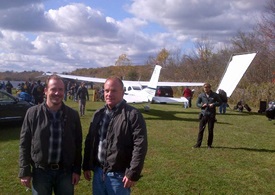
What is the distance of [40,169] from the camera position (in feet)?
9.16

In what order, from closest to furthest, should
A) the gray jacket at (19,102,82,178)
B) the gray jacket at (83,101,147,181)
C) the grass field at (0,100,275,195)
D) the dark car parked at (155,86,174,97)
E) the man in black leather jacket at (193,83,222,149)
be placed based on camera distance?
the gray jacket at (83,101,147,181)
the gray jacket at (19,102,82,178)
the grass field at (0,100,275,195)
the man in black leather jacket at (193,83,222,149)
the dark car parked at (155,86,174,97)

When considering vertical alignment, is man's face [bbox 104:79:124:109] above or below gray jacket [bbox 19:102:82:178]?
above

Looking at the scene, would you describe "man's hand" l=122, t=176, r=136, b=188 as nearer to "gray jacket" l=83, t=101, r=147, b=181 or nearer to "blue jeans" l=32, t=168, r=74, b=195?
"gray jacket" l=83, t=101, r=147, b=181

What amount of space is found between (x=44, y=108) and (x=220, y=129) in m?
10.3

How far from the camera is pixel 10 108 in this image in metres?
10.5

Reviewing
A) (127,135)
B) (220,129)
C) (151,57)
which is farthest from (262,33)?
(151,57)

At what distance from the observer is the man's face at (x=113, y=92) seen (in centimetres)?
277

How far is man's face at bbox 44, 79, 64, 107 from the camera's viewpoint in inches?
112

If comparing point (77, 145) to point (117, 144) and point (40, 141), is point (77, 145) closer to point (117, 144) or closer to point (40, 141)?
point (40, 141)

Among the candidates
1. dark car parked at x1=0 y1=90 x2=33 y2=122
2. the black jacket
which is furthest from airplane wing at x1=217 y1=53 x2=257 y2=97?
dark car parked at x1=0 y1=90 x2=33 y2=122

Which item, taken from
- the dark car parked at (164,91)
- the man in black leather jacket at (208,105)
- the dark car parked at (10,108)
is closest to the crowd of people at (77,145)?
the man in black leather jacket at (208,105)

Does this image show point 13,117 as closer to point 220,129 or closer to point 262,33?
point 220,129

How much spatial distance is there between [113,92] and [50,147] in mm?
759

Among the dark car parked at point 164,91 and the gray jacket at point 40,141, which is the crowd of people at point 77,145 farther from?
the dark car parked at point 164,91
